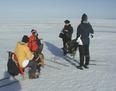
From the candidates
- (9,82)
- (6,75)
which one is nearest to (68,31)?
(6,75)

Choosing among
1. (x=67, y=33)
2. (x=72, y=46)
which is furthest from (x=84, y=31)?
(x=67, y=33)

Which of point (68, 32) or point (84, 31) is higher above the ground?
point (84, 31)

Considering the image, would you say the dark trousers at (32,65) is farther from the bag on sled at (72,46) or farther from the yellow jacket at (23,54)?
the bag on sled at (72,46)

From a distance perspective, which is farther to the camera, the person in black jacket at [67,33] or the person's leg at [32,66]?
the person in black jacket at [67,33]

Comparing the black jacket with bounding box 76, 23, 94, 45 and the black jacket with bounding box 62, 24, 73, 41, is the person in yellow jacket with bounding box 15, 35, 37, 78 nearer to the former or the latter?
the black jacket with bounding box 76, 23, 94, 45

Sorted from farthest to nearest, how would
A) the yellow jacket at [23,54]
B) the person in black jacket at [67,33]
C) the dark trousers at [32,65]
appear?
the person in black jacket at [67,33], the dark trousers at [32,65], the yellow jacket at [23,54]

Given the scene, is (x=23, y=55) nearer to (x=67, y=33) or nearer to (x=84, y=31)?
(x=84, y=31)

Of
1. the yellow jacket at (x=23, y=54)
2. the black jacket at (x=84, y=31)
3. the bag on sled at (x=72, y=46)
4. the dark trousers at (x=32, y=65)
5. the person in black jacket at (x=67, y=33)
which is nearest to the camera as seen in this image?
the yellow jacket at (x=23, y=54)

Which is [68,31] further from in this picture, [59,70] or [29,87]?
[29,87]

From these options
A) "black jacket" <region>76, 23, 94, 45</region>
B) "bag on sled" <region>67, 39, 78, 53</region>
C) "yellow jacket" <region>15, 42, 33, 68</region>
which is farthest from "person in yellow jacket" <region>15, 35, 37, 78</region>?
"bag on sled" <region>67, 39, 78, 53</region>

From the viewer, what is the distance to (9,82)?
9.73 m

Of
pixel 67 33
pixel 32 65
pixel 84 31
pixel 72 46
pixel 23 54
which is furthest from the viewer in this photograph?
pixel 67 33

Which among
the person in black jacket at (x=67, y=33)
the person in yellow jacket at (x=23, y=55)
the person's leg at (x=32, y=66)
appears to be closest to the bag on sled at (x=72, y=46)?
the person in black jacket at (x=67, y=33)

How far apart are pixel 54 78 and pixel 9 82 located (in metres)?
1.39
